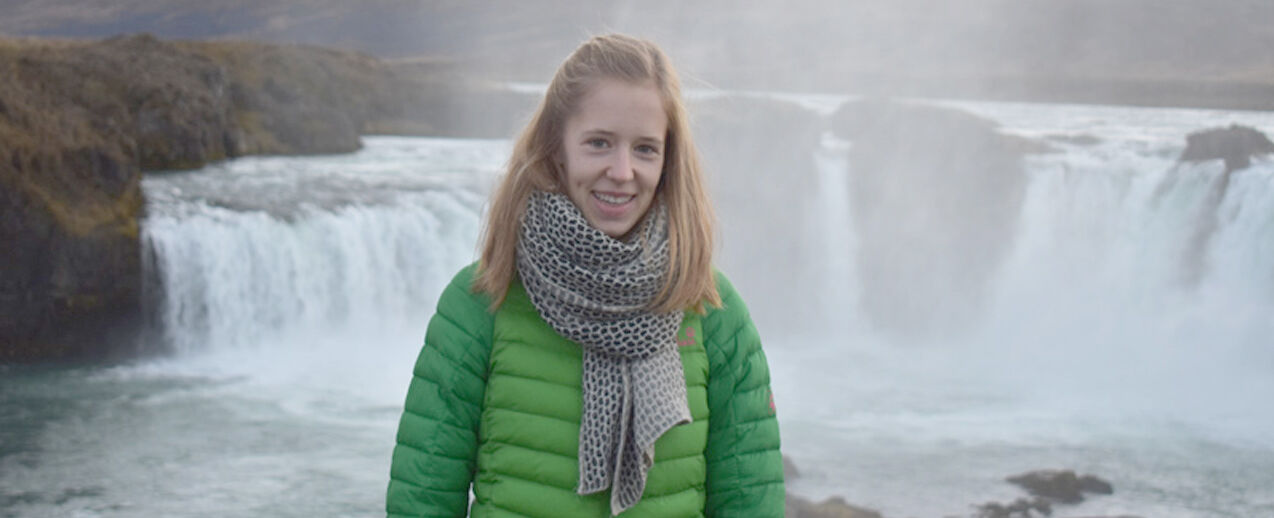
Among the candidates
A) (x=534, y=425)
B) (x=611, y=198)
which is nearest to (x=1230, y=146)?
(x=611, y=198)

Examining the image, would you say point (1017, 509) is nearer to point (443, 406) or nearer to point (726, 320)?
point (726, 320)

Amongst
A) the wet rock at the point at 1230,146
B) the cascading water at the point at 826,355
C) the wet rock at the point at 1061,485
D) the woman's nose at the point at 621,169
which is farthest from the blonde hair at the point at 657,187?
the wet rock at the point at 1230,146

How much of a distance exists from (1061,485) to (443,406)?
8.01 m

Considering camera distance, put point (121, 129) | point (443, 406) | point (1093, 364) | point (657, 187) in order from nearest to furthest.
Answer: point (443, 406) < point (657, 187) < point (1093, 364) < point (121, 129)

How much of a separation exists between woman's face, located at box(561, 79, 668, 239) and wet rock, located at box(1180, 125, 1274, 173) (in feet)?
45.2

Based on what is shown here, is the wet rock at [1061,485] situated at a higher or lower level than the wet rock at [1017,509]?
higher

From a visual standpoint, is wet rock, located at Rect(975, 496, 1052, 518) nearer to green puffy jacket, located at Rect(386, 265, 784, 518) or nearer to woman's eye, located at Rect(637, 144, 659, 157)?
green puffy jacket, located at Rect(386, 265, 784, 518)

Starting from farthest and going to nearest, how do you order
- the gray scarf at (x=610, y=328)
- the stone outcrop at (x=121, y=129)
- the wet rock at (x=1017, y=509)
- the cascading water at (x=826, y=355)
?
the stone outcrop at (x=121, y=129) → the cascading water at (x=826, y=355) → the wet rock at (x=1017, y=509) → the gray scarf at (x=610, y=328)

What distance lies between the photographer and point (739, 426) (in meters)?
2.01

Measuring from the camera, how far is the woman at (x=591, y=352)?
1.94 meters

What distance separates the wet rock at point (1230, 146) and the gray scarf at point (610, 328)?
13810 mm

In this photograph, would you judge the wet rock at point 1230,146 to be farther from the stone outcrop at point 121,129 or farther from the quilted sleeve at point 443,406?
the quilted sleeve at point 443,406

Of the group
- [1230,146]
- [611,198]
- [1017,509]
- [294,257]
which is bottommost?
[1017,509]

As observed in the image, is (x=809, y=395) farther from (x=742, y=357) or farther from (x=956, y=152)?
(x=742, y=357)
